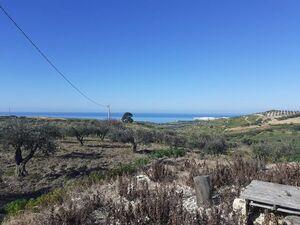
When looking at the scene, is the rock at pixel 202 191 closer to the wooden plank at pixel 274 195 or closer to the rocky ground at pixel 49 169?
the wooden plank at pixel 274 195

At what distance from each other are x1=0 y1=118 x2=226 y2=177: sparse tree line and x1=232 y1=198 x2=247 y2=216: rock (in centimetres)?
1839

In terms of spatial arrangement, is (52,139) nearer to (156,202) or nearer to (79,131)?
(79,131)

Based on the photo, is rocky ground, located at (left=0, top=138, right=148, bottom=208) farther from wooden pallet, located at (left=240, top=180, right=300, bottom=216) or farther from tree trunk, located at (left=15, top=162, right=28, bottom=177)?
wooden pallet, located at (left=240, top=180, right=300, bottom=216)

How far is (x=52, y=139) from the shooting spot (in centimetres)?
3050

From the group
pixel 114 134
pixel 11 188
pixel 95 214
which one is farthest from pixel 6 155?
pixel 95 214

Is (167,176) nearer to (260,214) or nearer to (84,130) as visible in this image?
(260,214)

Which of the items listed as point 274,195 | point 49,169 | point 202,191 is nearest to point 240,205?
point 274,195

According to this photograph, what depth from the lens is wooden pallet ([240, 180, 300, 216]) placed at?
6.29 meters

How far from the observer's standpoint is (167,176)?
1019cm

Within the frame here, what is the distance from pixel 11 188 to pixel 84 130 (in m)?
27.1

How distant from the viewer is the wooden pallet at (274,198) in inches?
247

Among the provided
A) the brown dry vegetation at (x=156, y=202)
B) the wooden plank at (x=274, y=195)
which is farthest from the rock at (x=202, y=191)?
the wooden plank at (x=274, y=195)

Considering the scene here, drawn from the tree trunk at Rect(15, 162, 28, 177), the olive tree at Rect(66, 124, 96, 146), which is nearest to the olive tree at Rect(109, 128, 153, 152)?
the olive tree at Rect(66, 124, 96, 146)

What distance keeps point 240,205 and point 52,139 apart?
83.1ft
